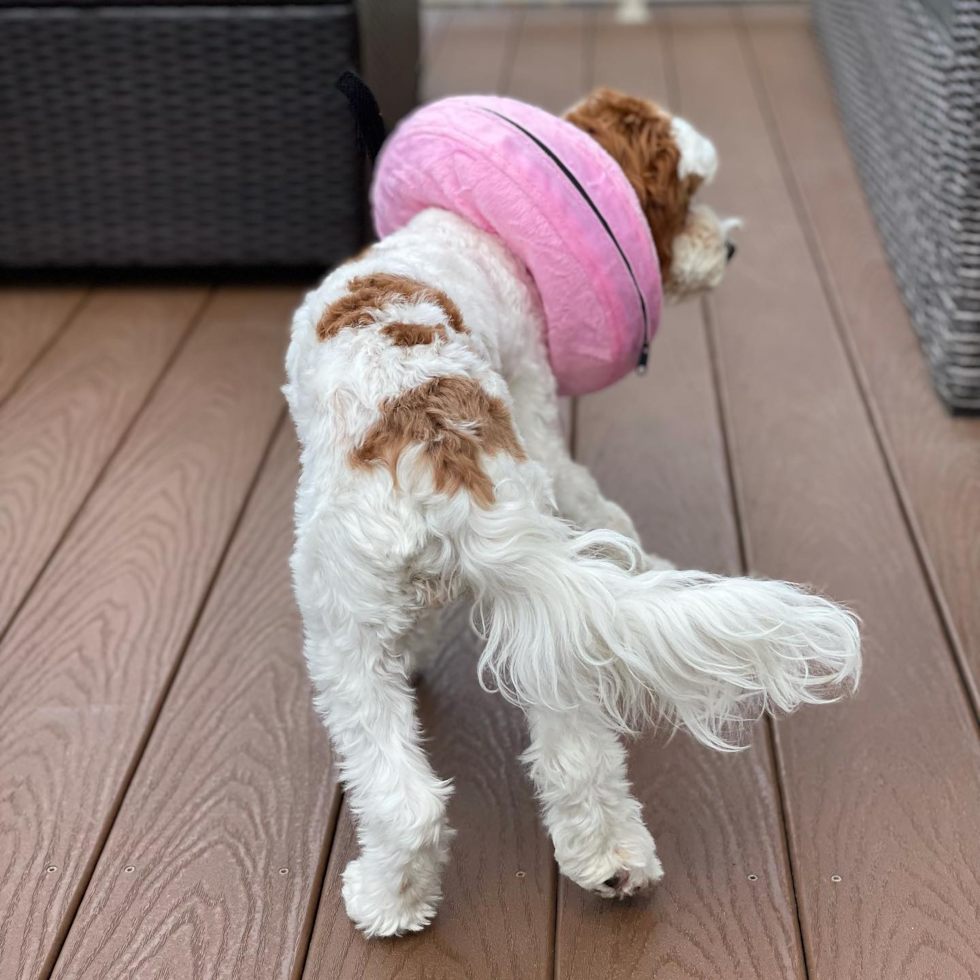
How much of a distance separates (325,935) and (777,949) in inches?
15.2

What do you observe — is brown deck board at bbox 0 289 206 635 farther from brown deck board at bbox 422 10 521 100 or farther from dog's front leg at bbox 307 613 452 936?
brown deck board at bbox 422 10 521 100

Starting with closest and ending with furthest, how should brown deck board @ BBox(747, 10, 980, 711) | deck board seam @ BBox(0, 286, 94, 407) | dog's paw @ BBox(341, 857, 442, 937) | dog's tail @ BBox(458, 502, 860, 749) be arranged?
dog's tail @ BBox(458, 502, 860, 749) < dog's paw @ BBox(341, 857, 442, 937) < brown deck board @ BBox(747, 10, 980, 711) < deck board seam @ BBox(0, 286, 94, 407)

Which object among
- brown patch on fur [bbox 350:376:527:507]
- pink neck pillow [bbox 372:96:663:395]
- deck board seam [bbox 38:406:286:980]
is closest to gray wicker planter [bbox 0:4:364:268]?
deck board seam [bbox 38:406:286:980]

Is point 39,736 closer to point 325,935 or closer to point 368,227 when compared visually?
point 325,935

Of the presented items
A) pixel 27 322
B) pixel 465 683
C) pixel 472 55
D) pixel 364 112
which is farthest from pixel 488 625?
pixel 472 55

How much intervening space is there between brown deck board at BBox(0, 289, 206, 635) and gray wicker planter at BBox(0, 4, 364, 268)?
129mm

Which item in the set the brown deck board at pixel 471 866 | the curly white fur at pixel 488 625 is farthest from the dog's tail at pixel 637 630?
the brown deck board at pixel 471 866

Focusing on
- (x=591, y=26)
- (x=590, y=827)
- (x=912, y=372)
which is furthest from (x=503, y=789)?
(x=591, y=26)

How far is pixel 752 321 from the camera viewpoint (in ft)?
6.85

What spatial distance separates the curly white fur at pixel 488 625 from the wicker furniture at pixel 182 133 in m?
1.07

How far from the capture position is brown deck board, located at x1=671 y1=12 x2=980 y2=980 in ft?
3.38

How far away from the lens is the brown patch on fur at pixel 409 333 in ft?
3.04

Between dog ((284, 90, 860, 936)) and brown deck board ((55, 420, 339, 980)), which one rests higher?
dog ((284, 90, 860, 936))

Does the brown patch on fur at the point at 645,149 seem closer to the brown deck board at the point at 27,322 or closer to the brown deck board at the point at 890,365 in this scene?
the brown deck board at the point at 890,365
